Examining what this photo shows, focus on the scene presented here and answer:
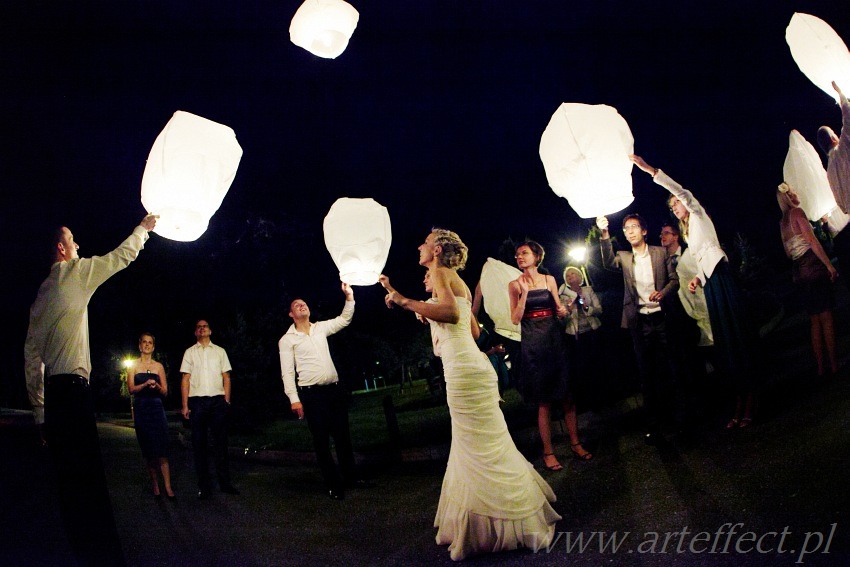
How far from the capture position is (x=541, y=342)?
362 cm

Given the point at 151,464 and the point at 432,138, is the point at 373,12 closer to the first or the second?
the point at 432,138

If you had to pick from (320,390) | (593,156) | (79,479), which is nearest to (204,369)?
(320,390)

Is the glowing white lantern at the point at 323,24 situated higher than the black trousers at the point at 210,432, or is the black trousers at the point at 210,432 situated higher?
the glowing white lantern at the point at 323,24

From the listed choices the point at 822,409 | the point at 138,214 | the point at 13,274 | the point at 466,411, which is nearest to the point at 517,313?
the point at 466,411

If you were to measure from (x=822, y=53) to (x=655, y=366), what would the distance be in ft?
8.63

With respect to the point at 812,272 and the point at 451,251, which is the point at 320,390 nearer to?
the point at 451,251

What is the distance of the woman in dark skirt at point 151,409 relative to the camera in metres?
3.67

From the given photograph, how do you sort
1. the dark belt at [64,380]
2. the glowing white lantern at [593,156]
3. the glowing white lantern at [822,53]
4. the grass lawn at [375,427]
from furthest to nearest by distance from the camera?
the grass lawn at [375,427]
the glowing white lantern at [822,53]
the glowing white lantern at [593,156]
the dark belt at [64,380]

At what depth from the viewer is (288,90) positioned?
5418mm

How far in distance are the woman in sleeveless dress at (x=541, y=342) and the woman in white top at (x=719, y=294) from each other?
45.5 inches

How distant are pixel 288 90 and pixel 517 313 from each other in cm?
399

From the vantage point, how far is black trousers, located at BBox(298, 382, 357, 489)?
3.83 m

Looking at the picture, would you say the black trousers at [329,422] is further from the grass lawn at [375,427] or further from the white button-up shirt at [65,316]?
the white button-up shirt at [65,316]

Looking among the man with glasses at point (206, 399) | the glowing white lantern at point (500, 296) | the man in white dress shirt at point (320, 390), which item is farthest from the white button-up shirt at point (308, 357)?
the glowing white lantern at point (500, 296)
